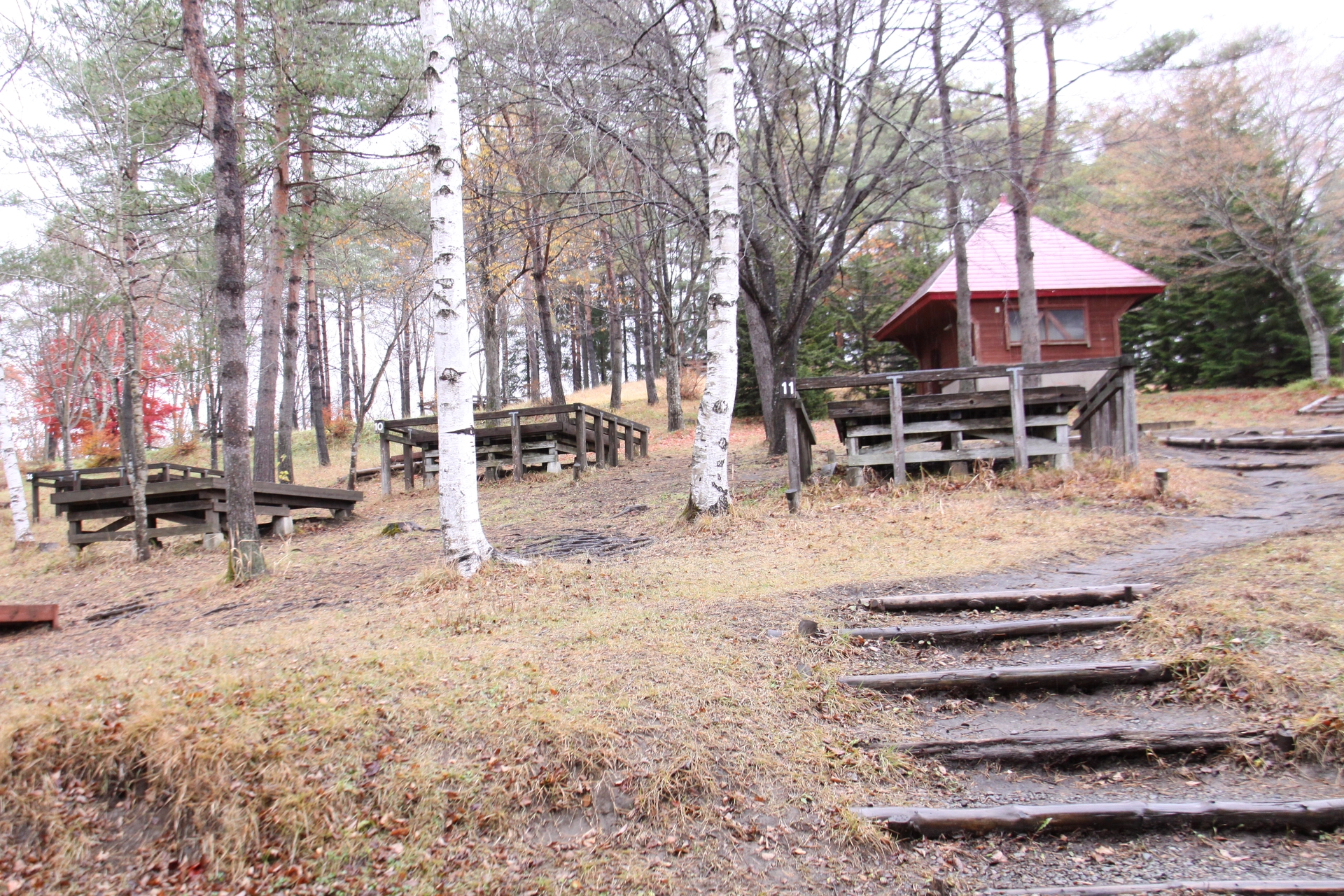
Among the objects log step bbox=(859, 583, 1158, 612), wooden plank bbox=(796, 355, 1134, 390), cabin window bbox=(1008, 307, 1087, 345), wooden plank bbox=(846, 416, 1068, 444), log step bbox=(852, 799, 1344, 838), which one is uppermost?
cabin window bbox=(1008, 307, 1087, 345)

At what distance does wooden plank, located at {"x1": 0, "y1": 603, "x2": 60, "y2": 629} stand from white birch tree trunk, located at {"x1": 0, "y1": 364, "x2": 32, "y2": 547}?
7406mm

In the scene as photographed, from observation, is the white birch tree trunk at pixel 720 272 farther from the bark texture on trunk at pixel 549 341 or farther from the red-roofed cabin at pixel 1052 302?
the red-roofed cabin at pixel 1052 302

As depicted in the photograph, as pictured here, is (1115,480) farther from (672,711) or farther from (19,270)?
(19,270)

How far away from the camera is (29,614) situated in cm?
682

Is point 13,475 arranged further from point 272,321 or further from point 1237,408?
point 1237,408

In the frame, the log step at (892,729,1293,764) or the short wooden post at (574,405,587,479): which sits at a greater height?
the short wooden post at (574,405,587,479)

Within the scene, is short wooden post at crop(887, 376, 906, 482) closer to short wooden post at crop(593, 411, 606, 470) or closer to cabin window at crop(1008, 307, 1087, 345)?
short wooden post at crop(593, 411, 606, 470)

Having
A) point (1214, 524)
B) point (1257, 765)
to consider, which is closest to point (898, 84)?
point (1214, 524)

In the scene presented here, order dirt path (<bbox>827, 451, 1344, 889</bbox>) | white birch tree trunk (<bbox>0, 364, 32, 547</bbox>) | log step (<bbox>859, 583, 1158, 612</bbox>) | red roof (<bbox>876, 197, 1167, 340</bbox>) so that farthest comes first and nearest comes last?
red roof (<bbox>876, 197, 1167, 340</bbox>), white birch tree trunk (<bbox>0, 364, 32, 547</bbox>), log step (<bbox>859, 583, 1158, 612</bbox>), dirt path (<bbox>827, 451, 1344, 889</bbox>)

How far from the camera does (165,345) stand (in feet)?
94.9

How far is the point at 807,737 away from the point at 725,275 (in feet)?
21.0

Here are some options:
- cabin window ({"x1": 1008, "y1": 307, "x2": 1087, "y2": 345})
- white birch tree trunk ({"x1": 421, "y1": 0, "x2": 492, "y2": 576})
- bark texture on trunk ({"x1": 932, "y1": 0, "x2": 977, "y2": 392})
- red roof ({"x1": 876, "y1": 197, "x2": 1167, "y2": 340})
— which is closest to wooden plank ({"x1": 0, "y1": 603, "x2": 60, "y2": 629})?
white birch tree trunk ({"x1": 421, "y1": 0, "x2": 492, "y2": 576})

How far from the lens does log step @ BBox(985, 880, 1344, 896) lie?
2641mm

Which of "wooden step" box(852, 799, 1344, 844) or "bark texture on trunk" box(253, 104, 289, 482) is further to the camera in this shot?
"bark texture on trunk" box(253, 104, 289, 482)
